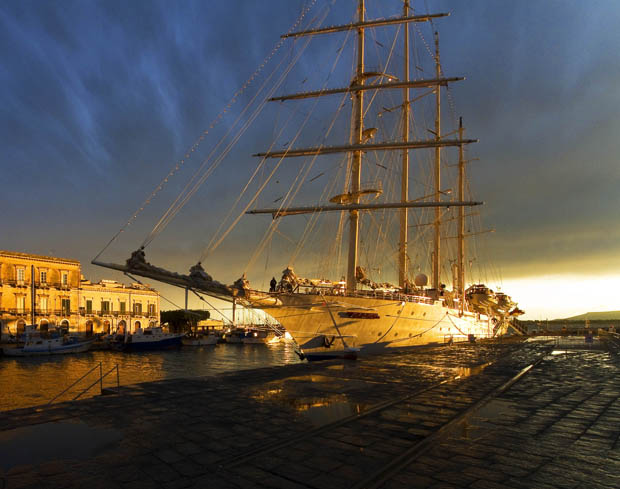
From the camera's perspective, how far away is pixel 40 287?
163 feet

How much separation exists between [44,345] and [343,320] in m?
34.6

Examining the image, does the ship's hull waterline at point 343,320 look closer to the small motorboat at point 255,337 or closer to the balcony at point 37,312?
the balcony at point 37,312

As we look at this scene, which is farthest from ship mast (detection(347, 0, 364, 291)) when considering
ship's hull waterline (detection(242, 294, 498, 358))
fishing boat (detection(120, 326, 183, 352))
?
fishing boat (detection(120, 326, 183, 352))

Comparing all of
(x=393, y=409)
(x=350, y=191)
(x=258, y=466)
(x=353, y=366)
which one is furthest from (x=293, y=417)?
(x=350, y=191)

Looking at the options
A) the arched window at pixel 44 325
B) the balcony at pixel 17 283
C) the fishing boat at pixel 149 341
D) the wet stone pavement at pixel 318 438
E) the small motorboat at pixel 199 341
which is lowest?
the small motorboat at pixel 199 341

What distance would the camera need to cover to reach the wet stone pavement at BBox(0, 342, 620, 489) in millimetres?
4727

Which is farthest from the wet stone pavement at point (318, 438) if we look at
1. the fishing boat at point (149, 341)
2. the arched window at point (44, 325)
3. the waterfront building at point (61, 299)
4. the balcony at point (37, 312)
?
the arched window at point (44, 325)

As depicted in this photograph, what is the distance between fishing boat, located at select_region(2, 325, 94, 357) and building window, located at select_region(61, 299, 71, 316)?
3.58m

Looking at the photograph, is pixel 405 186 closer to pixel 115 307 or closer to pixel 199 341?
pixel 199 341

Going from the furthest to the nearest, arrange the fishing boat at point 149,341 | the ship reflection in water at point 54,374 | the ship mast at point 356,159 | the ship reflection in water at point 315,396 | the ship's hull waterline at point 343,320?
the fishing boat at point 149,341, the ship mast at point 356,159, the ship's hull waterline at point 343,320, the ship reflection in water at point 54,374, the ship reflection in water at point 315,396

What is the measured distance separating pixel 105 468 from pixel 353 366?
11.4 metres

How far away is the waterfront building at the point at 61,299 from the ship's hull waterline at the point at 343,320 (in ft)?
81.3

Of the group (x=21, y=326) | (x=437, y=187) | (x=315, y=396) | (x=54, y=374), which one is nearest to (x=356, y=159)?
(x=437, y=187)

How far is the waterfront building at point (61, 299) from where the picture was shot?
4741cm
